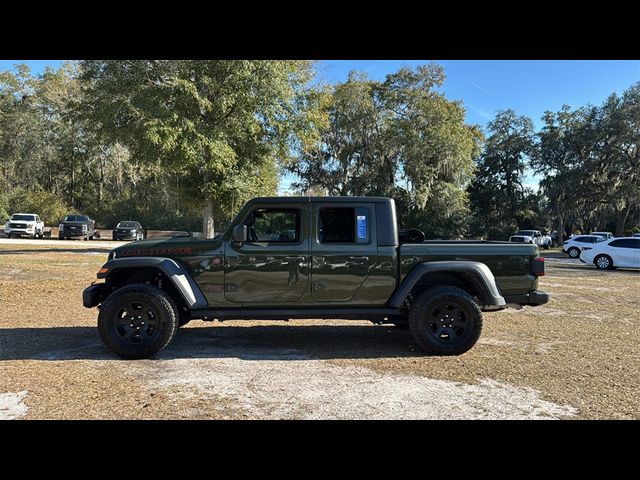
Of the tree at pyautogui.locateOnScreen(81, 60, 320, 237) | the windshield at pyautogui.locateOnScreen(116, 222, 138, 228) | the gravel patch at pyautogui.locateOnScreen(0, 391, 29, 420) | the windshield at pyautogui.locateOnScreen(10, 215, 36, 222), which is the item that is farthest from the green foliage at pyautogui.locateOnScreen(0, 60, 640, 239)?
the gravel patch at pyautogui.locateOnScreen(0, 391, 29, 420)

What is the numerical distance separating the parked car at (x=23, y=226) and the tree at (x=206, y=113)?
630 inches

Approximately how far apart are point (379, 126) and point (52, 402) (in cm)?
3431

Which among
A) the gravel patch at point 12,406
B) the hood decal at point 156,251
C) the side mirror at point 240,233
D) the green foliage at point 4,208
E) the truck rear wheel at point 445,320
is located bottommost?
the gravel patch at point 12,406

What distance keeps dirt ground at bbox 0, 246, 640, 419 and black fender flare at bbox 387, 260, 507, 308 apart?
69 centimetres

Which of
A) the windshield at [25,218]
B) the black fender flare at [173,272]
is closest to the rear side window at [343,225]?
the black fender flare at [173,272]

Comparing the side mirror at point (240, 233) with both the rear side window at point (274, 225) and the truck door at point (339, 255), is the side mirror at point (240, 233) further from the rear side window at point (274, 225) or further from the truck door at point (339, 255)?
the truck door at point (339, 255)

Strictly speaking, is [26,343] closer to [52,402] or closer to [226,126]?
[52,402]

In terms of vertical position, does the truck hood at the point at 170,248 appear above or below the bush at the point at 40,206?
below

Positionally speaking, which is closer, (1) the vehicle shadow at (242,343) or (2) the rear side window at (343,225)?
(1) the vehicle shadow at (242,343)

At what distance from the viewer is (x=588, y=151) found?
40.3 meters

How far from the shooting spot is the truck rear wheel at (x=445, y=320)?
5504 mm

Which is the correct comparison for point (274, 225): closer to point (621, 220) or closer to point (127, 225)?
point (127, 225)

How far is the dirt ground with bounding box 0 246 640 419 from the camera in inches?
154

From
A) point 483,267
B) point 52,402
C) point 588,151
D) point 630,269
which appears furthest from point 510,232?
point 52,402
